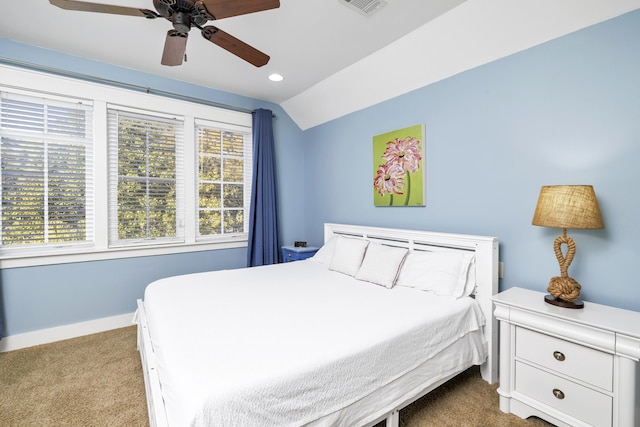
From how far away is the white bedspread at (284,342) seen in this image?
110cm

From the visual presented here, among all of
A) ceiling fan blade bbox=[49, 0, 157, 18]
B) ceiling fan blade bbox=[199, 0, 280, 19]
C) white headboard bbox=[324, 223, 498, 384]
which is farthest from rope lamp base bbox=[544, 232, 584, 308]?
ceiling fan blade bbox=[49, 0, 157, 18]

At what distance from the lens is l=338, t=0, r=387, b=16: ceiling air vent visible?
200 centimetres

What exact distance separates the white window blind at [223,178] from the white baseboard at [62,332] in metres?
1.18

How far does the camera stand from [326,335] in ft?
4.82

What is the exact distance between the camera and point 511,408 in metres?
1.77

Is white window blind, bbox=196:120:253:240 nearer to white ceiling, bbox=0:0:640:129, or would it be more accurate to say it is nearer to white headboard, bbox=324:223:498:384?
white ceiling, bbox=0:0:640:129

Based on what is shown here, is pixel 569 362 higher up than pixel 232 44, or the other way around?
pixel 232 44

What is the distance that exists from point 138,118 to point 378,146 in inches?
103

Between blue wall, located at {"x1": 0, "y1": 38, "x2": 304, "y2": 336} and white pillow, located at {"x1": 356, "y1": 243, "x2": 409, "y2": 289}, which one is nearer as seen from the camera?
white pillow, located at {"x1": 356, "y1": 243, "x2": 409, "y2": 289}

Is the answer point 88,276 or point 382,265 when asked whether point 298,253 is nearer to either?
point 382,265

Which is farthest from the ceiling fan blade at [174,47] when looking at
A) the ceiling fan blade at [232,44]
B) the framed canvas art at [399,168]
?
the framed canvas art at [399,168]

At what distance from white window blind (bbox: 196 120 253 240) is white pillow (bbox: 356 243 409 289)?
6.40 ft

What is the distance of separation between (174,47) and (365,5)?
4.40ft

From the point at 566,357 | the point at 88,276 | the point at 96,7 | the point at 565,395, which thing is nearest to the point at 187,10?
the point at 96,7
